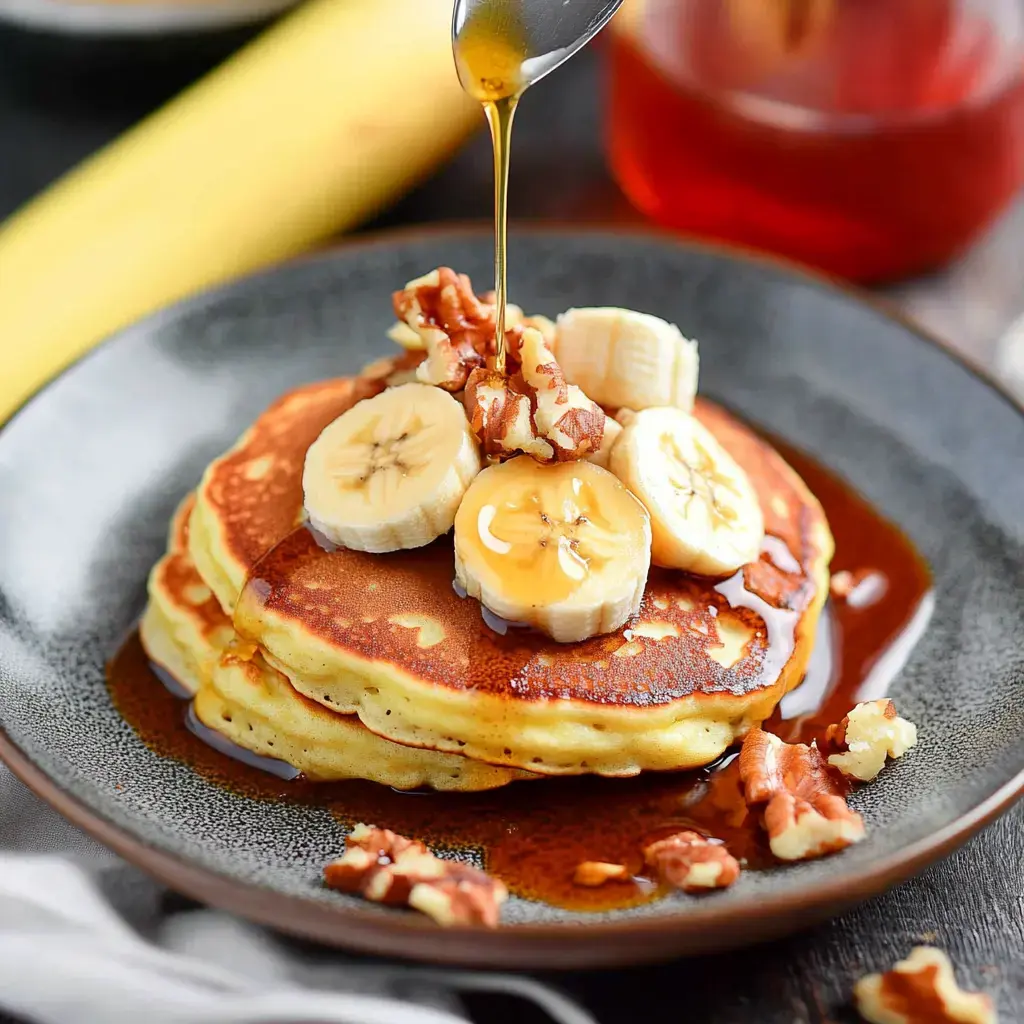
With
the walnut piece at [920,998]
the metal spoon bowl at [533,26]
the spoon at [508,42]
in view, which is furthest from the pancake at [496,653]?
the metal spoon bowl at [533,26]

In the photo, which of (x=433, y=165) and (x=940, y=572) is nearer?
(x=940, y=572)

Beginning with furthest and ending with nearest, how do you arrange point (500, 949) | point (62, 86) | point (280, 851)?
point (62, 86) → point (280, 851) → point (500, 949)

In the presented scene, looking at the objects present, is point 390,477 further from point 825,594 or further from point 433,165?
point 433,165

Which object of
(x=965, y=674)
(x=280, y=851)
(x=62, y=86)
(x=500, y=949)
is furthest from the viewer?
(x=62, y=86)

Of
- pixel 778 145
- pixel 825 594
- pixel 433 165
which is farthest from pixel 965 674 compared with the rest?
pixel 433 165

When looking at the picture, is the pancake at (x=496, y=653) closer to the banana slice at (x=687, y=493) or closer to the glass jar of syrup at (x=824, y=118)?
the banana slice at (x=687, y=493)

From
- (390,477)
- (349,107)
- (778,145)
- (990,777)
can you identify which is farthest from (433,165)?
(990,777)

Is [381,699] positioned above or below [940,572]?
above
